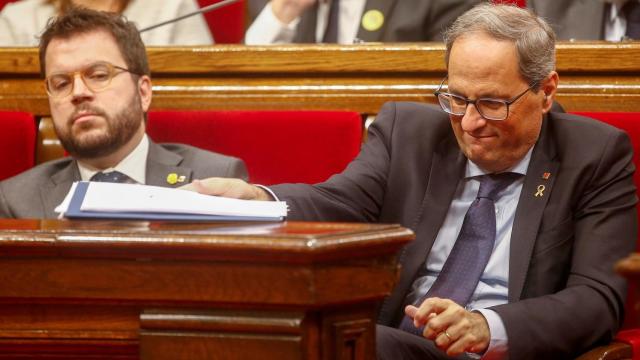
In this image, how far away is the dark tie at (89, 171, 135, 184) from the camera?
1.79m

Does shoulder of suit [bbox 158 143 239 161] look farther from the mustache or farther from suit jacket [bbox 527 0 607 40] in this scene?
suit jacket [bbox 527 0 607 40]

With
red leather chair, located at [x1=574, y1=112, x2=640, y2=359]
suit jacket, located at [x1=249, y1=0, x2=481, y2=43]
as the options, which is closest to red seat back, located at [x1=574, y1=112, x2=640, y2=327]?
red leather chair, located at [x1=574, y1=112, x2=640, y2=359]

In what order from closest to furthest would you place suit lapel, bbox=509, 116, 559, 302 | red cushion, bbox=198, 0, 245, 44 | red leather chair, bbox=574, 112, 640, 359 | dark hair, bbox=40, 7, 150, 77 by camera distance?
suit lapel, bbox=509, 116, 559, 302 → red leather chair, bbox=574, 112, 640, 359 → dark hair, bbox=40, 7, 150, 77 → red cushion, bbox=198, 0, 245, 44

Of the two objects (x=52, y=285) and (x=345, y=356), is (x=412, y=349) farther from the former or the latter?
(x=52, y=285)

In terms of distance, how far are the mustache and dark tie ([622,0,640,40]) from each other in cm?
99

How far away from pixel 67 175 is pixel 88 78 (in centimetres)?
17

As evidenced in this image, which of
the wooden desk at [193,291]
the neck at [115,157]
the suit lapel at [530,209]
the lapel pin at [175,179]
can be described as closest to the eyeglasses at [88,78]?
the neck at [115,157]

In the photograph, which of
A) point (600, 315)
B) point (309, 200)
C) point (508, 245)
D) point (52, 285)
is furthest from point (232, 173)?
point (52, 285)

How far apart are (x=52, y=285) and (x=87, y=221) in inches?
4.8

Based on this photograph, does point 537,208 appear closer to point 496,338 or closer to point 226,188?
point 496,338

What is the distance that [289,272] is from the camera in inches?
34.7

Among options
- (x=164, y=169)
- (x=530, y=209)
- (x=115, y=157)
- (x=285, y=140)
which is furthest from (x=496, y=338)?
(x=115, y=157)

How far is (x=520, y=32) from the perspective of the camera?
1433mm

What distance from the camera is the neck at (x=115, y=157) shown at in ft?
5.88
